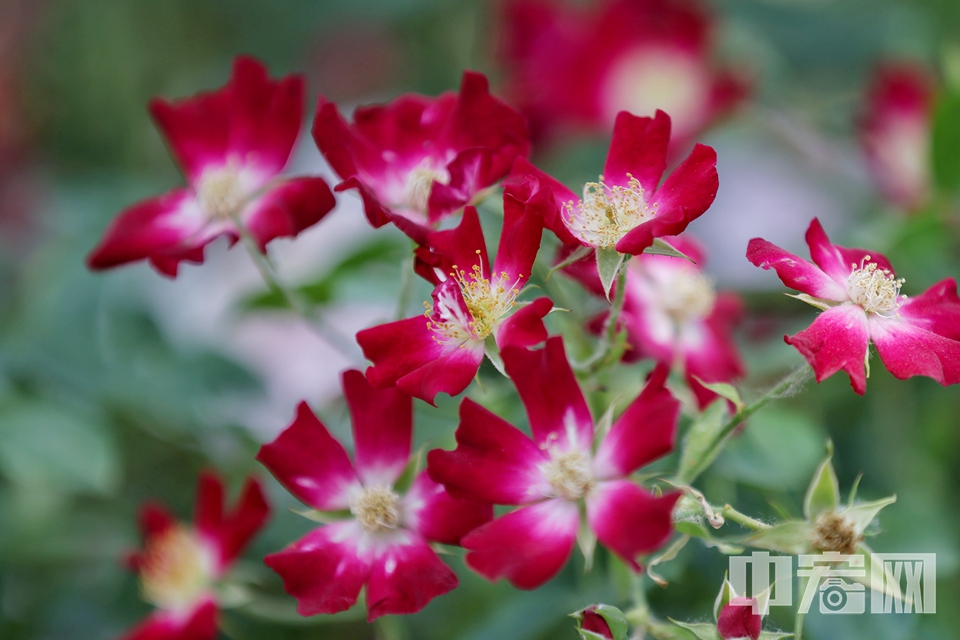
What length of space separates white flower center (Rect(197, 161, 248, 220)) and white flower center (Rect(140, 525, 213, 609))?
32 centimetres

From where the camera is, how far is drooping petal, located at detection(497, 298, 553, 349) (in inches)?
21.0

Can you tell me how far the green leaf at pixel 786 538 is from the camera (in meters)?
0.55

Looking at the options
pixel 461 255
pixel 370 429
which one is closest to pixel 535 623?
pixel 370 429

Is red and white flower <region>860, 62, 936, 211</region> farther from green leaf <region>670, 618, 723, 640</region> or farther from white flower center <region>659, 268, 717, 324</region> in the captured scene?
green leaf <region>670, 618, 723, 640</region>

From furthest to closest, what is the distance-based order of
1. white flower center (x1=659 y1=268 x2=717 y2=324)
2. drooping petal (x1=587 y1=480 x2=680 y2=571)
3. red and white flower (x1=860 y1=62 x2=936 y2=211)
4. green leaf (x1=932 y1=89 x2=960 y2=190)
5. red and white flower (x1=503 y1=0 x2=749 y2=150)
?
red and white flower (x1=503 y1=0 x2=749 y2=150), red and white flower (x1=860 y1=62 x2=936 y2=211), green leaf (x1=932 y1=89 x2=960 y2=190), white flower center (x1=659 y1=268 x2=717 y2=324), drooping petal (x1=587 y1=480 x2=680 y2=571)

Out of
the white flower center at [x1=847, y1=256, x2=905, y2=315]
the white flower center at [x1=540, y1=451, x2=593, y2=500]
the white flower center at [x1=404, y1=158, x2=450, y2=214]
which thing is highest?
the white flower center at [x1=404, y1=158, x2=450, y2=214]

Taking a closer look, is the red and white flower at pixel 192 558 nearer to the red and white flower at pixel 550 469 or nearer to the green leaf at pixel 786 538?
the red and white flower at pixel 550 469

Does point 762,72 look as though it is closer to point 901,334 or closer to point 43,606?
point 901,334

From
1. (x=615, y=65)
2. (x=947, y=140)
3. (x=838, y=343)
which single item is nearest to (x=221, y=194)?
(x=838, y=343)

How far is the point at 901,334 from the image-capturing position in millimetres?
583

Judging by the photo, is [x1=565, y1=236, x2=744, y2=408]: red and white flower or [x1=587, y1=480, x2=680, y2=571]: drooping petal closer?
[x1=587, y1=480, x2=680, y2=571]: drooping petal

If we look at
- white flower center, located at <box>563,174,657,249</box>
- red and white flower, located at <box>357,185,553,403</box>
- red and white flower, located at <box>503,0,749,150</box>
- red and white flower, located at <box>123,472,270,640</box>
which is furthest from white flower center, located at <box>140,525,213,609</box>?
red and white flower, located at <box>503,0,749,150</box>

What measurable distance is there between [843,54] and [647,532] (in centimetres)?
129

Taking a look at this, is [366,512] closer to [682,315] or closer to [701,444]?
[701,444]
